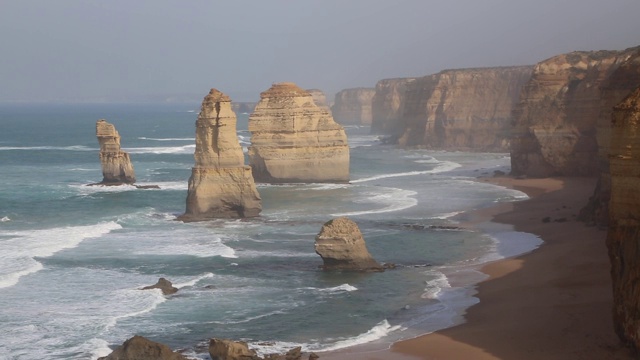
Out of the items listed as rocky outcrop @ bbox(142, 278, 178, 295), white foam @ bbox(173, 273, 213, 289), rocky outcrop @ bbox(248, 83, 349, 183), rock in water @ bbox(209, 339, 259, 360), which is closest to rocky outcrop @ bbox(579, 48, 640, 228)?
white foam @ bbox(173, 273, 213, 289)

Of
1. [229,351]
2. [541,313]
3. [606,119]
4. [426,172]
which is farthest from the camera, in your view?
[426,172]

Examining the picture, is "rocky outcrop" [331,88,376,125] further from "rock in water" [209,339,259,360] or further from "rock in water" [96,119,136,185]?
"rock in water" [209,339,259,360]

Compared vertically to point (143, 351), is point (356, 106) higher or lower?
higher

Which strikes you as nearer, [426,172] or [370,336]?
[370,336]

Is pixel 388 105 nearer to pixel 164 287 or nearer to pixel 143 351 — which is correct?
pixel 164 287

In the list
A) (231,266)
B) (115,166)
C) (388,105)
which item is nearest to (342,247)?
(231,266)

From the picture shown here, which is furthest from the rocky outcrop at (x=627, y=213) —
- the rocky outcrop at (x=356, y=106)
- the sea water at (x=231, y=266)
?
the rocky outcrop at (x=356, y=106)

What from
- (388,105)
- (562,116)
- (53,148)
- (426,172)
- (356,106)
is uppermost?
(388,105)
